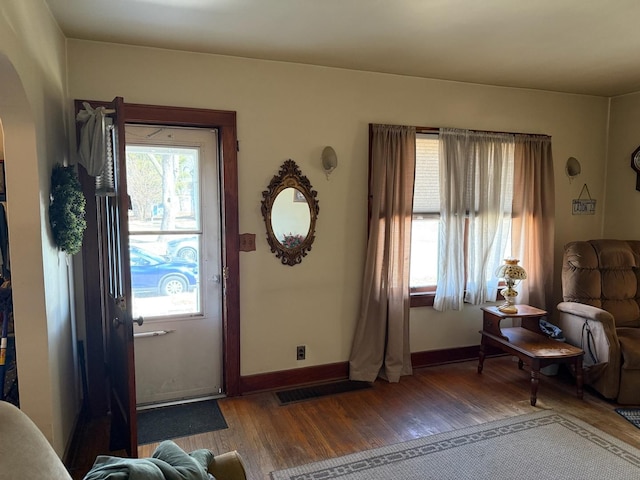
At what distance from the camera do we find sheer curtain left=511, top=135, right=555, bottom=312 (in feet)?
13.4

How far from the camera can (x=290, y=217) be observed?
3.43 m

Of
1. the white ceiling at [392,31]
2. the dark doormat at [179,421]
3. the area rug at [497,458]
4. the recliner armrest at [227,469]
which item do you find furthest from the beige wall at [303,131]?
the recliner armrest at [227,469]

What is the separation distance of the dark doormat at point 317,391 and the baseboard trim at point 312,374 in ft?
0.21

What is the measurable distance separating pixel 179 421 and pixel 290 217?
1648 millimetres

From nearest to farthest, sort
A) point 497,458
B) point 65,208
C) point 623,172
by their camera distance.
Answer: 1. point 65,208
2. point 497,458
3. point 623,172

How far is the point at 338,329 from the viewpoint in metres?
3.67

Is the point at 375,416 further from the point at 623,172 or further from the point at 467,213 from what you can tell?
the point at 623,172

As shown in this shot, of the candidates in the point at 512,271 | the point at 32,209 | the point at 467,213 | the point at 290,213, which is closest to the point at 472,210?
the point at 467,213

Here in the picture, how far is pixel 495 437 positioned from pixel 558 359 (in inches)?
33.5

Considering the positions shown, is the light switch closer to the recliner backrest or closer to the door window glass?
the door window glass

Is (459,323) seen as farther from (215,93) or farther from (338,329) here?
(215,93)

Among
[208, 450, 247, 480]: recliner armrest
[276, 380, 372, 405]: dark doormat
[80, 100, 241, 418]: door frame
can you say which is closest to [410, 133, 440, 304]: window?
[276, 380, 372, 405]: dark doormat

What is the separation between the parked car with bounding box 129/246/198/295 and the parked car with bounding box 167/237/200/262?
0.12 feet

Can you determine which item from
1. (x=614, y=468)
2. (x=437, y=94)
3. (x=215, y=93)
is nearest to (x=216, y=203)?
(x=215, y=93)
